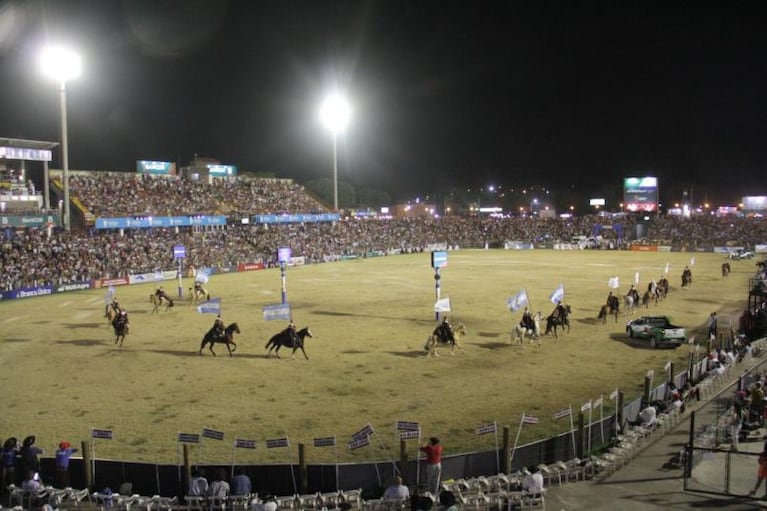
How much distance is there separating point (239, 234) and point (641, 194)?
63659 mm

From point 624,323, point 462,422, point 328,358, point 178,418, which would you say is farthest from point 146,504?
→ point 624,323

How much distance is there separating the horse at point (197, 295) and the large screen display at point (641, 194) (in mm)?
76425

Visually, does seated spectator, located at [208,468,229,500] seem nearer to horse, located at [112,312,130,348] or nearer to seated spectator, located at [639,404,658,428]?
seated spectator, located at [639,404,658,428]

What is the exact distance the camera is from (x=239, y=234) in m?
64.9

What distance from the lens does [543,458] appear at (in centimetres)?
1187

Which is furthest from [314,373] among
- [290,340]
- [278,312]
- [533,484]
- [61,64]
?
[61,64]

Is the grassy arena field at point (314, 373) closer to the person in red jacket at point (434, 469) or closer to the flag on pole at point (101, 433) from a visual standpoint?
the flag on pole at point (101, 433)

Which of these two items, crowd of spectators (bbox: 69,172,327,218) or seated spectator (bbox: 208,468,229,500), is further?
crowd of spectators (bbox: 69,172,327,218)

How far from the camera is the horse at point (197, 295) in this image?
34688mm

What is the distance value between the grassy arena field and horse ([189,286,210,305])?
831 mm

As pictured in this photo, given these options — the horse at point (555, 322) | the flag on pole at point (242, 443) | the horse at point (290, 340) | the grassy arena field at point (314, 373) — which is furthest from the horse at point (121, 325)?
the horse at point (555, 322)

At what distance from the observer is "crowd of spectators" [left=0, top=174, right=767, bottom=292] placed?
46406 millimetres

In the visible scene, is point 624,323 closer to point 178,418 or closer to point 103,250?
point 178,418

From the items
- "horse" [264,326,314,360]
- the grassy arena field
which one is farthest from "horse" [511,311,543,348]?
"horse" [264,326,314,360]
